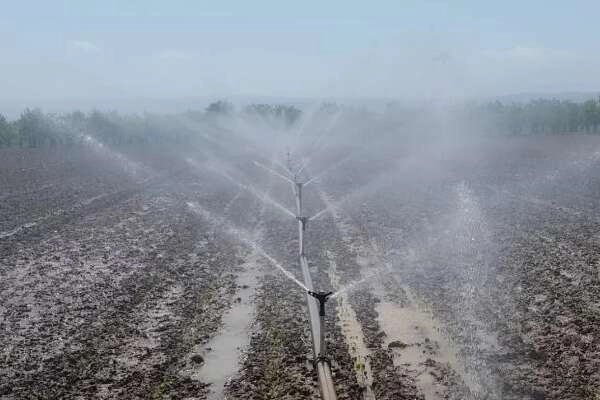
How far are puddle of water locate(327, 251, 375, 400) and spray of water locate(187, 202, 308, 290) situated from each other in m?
1.59

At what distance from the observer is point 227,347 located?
17109mm

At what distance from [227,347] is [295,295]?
4745 millimetres

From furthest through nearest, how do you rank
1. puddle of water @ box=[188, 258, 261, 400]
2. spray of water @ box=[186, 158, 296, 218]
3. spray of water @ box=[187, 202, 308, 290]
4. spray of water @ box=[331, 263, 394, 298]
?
spray of water @ box=[186, 158, 296, 218] → spray of water @ box=[187, 202, 308, 290] → spray of water @ box=[331, 263, 394, 298] → puddle of water @ box=[188, 258, 261, 400]

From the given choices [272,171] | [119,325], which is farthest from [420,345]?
[272,171]

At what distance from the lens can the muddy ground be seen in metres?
14.8

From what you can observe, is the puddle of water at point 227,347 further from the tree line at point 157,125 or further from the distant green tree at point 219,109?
the distant green tree at point 219,109

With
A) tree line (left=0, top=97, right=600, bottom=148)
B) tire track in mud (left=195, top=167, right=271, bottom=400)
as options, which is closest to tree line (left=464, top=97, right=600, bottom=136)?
tree line (left=0, top=97, right=600, bottom=148)

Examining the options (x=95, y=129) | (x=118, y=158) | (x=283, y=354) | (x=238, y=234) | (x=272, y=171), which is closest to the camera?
(x=283, y=354)

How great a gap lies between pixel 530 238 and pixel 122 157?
2854 inches

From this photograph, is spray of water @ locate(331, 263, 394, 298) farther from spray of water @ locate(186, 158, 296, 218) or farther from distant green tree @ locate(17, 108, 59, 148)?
distant green tree @ locate(17, 108, 59, 148)

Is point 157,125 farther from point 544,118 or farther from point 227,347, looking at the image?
point 227,347

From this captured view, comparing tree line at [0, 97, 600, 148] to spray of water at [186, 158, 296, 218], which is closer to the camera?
spray of water at [186, 158, 296, 218]

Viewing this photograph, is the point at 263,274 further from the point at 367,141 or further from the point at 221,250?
the point at 367,141

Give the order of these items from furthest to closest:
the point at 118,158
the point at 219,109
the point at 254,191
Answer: the point at 219,109
the point at 118,158
the point at 254,191
